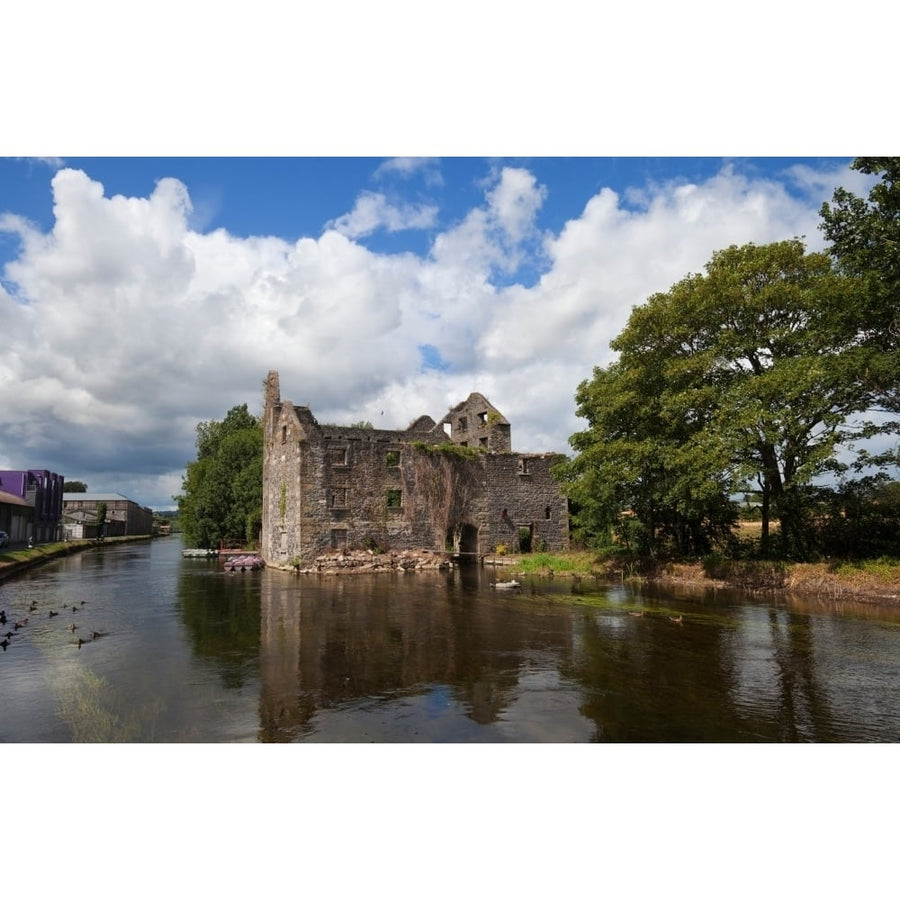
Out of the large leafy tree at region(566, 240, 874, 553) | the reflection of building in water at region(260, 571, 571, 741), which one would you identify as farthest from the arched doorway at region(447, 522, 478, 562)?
the reflection of building in water at region(260, 571, 571, 741)

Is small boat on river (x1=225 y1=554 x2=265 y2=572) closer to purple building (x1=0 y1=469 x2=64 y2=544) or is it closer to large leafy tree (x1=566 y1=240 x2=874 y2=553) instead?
large leafy tree (x1=566 y1=240 x2=874 y2=553)

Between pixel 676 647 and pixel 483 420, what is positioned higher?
pixel 483 420

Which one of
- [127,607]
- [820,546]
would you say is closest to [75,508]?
[127,607]

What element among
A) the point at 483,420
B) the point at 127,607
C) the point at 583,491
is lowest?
the point at 127,607

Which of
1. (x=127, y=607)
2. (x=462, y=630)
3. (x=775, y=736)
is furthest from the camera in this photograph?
(x=127, y=607)

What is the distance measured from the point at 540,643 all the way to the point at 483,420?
29.3 metres

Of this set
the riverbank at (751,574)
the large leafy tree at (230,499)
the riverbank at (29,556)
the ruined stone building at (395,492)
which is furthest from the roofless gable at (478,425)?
the riverbank at (29,556)

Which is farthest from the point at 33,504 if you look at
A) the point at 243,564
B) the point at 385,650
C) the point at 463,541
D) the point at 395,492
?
the point at 385,650

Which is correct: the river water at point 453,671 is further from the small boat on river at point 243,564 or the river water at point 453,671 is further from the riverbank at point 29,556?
the small boat on river at point 243,564

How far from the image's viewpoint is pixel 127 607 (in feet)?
65.3

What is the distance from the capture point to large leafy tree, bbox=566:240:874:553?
→ 2014 cm

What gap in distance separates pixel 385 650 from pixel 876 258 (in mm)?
17671

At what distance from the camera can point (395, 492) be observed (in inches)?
1375

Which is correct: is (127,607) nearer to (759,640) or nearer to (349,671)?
(349,671)
